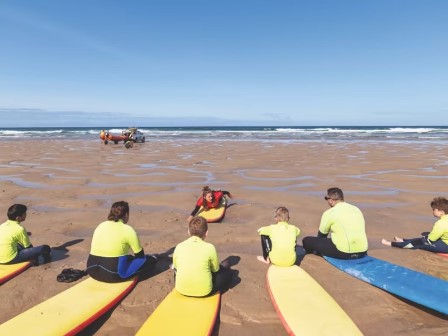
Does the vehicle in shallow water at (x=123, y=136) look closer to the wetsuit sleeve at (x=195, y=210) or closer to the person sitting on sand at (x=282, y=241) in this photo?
the wetsuit sleeve at (x=195, y=210)

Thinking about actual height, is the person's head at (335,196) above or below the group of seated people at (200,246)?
above

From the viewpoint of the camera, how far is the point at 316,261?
19.2ft

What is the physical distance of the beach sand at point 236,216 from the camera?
4.28 metres

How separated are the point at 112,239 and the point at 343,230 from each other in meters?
3.77

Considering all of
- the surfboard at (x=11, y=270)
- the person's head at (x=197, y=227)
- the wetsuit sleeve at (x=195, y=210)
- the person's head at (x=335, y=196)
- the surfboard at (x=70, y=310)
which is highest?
the person's head at (x=335, y=196)

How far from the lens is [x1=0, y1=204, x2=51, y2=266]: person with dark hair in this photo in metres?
5.39

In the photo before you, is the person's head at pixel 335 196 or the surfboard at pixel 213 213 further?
the surfboard at pixel 213 213

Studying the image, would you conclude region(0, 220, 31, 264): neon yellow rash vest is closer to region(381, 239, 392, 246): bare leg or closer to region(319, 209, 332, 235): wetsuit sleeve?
region(319, 209, 332, 235): wetsuit sleeve

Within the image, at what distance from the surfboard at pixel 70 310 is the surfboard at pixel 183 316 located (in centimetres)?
70

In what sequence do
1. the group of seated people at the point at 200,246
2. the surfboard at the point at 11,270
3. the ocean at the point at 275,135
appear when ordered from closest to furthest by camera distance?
the group of seated people at the point at 200,246
the surfboard at the point at 11,270
the ocean at the point at 275,135

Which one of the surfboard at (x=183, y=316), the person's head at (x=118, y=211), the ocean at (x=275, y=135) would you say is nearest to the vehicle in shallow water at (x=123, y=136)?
the ocean at (x=275, y=135)

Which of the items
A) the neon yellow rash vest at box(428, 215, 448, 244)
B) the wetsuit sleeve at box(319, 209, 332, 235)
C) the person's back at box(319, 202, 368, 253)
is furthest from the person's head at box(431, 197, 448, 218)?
the wetsuit sleeve at box(319, 209, 332, 235)

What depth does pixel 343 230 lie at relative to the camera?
554 cm

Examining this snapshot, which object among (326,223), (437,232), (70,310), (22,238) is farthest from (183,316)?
(437,232)
